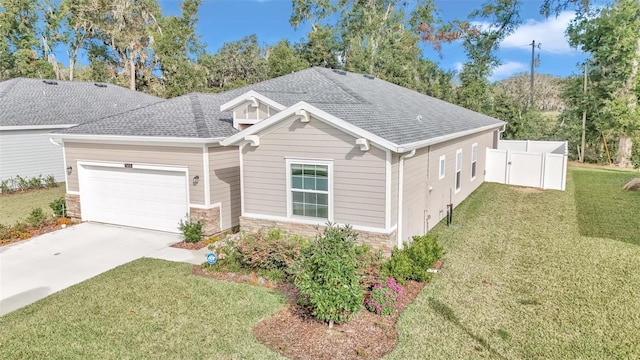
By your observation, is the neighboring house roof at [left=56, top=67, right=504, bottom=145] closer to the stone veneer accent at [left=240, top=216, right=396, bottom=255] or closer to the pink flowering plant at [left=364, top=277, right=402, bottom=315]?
the stone veneer accent at [left=240, top=216, right=396, bottom=255]

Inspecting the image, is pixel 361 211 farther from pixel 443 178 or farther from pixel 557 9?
pixel 557 9

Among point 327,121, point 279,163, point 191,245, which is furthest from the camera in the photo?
point 191,245

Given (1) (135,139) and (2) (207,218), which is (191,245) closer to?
(2) (207,218)

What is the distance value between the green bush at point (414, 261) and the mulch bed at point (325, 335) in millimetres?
908

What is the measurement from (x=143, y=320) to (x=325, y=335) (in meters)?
2.97

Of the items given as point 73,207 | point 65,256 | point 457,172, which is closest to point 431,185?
point 457,172

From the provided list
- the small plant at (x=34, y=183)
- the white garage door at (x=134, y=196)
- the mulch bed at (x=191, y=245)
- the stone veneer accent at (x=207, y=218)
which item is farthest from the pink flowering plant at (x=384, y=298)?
the small plant at (x=34, y=183)

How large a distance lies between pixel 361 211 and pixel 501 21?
3314cm

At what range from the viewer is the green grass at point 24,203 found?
14151 millimetres

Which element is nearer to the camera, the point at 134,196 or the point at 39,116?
the point at 134,196

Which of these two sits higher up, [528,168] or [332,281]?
[528,168]

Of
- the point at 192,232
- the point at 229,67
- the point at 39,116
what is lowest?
the point at 192,232

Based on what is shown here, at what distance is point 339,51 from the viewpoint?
135 feet

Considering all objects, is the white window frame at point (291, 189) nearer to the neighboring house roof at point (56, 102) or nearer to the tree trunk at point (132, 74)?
the neighboring house roof at point (56, 102)
